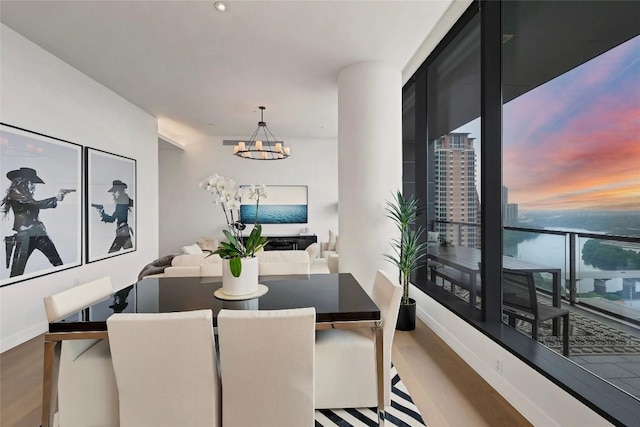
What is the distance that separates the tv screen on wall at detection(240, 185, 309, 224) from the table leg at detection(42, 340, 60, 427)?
227 inches

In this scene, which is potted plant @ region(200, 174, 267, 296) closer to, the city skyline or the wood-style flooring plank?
the wood-style flooring plank

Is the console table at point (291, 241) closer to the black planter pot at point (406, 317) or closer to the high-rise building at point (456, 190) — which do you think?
the high-rise building at point (456, 190)

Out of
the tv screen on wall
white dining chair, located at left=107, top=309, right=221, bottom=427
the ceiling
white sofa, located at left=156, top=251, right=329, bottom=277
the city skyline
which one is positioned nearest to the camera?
white dining chair, located at left=107, top=309, right=221, bottom=427

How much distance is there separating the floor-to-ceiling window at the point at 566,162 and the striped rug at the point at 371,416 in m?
0.89

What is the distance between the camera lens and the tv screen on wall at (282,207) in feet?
24.3

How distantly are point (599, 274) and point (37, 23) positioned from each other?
5267 millimetres

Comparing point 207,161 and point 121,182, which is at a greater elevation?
point 207,161

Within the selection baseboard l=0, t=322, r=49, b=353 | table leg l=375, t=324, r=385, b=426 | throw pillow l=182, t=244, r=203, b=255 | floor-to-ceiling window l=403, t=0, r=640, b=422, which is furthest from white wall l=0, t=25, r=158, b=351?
floor-to-ceiling window l=403, t=0, r=640, b=422

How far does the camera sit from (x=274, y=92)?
14.4 ft

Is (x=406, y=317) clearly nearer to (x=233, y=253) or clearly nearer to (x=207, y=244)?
(x=233, y=253)

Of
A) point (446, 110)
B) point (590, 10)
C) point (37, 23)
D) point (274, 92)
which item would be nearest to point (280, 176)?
point (274, 92)

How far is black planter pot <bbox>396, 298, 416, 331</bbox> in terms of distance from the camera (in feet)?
10.7

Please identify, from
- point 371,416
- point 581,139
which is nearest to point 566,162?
point 581,139

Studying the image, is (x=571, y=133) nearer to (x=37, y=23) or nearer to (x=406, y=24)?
(x=406, y=24)
